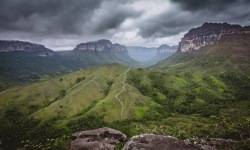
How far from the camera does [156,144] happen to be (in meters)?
48.8

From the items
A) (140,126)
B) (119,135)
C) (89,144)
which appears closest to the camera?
(89,144)

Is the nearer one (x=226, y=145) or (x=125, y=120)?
(x=226, y=145)

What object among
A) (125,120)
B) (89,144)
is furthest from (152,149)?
(125,120)

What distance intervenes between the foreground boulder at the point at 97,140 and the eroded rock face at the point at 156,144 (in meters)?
34.8

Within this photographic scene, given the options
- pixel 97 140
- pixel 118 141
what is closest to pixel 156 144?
pixel 97 140

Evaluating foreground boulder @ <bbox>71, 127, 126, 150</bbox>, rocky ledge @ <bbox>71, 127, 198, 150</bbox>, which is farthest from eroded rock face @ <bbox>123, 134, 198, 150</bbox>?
foreground boulder @ <bbox>71, 127, 126, 150</bbox>

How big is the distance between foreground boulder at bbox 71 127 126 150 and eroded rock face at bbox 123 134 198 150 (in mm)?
34790

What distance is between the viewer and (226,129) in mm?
84312

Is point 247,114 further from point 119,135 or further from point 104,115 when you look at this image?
point 119,135

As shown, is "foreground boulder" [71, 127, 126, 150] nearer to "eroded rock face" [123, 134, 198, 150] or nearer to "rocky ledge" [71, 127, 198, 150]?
"rocky ledge" [71, 127, 198, 150]

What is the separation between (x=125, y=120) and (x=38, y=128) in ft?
255

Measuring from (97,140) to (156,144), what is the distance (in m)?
46.6

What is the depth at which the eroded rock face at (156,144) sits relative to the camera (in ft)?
155

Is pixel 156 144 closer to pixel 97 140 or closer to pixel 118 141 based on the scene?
pixel 97 140
